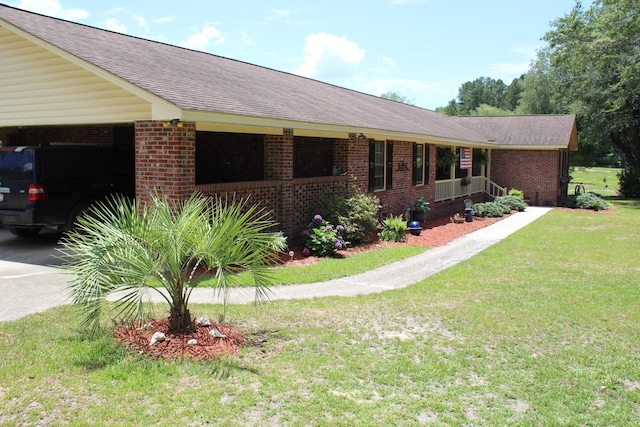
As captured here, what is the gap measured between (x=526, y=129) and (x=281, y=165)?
67.5ft

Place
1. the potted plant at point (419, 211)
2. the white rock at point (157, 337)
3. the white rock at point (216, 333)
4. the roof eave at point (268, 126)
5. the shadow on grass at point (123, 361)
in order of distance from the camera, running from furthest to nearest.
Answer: the potted plant at point (419, 211), the roof eave at point (268, 126), the white rock at point (216, 333), the white rock at point (157, 337), the shadow on grass at point (123, 361)

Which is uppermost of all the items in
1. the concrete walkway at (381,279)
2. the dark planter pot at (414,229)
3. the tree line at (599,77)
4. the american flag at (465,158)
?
the tree line at (599,77)

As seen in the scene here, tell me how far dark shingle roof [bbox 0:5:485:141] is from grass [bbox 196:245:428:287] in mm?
2666

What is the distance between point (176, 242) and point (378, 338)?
2.33m

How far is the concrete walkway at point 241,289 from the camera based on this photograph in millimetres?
7286

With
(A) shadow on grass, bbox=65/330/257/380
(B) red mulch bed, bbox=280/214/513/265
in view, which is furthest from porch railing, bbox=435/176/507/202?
(A) shadow on grass, bbox=65/330/257/380

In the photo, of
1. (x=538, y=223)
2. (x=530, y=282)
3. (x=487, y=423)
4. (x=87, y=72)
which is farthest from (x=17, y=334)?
(x=538, y=223)

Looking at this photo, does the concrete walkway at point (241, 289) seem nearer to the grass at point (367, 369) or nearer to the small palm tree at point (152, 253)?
the grass at point (367, 369)

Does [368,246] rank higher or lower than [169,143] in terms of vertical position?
lower

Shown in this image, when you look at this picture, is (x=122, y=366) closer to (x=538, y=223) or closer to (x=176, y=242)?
(x=176, y=242)

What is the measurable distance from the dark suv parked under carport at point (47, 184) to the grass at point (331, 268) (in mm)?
3795

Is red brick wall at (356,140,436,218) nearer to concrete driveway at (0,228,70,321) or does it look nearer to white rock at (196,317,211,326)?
concrete driveway at (0,228,70,321)

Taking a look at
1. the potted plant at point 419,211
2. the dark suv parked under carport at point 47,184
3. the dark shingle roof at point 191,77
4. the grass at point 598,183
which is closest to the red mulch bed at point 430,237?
the potted plant at point 419,211

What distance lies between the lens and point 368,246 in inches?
506
